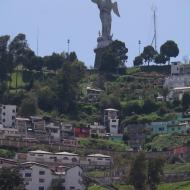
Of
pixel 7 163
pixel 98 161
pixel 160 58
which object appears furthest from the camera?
pixel 160 58

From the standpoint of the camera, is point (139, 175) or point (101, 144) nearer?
point (139, 175)

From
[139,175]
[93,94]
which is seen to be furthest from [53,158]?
[93,94]

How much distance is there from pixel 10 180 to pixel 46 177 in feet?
15.9

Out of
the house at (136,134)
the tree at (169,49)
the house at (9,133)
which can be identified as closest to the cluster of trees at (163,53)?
the tree at (169,49)

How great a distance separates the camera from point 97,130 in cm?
7356

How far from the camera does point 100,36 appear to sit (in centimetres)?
9056

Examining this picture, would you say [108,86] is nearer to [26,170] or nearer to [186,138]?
[186,138]

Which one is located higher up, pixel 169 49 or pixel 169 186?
pixel 169 49

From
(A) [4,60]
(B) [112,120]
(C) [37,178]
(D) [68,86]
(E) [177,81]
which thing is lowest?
(C) [37,178]

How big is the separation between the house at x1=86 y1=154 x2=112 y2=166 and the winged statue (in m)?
25.7

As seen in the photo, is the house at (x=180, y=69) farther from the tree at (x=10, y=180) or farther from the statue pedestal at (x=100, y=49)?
the tree at (x=10, y=180)

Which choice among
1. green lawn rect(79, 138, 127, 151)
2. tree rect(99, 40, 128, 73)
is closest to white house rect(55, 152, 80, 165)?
green lawn rect(79, 138, 127, 151)

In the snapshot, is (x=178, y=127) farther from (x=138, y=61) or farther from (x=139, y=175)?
(x=139, y=175)

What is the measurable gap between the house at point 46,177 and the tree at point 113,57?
25.2 meters
